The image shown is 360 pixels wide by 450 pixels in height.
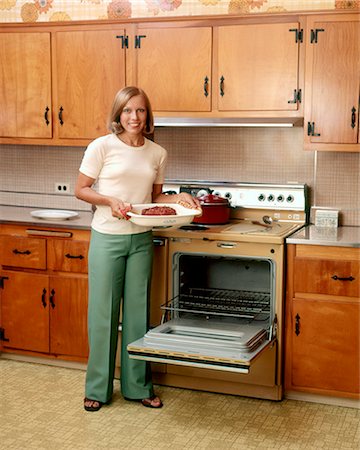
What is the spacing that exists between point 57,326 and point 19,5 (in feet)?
6.95

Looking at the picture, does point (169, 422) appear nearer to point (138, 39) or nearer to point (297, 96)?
point (297, 96)

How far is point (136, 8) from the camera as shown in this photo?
14.5 ft

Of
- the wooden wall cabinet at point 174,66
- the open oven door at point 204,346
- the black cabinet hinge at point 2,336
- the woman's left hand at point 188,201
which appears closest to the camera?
the open oven door at point 204,346

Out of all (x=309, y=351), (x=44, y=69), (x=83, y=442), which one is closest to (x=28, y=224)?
(x=44, y=69)

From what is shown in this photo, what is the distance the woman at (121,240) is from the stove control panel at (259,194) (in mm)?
659

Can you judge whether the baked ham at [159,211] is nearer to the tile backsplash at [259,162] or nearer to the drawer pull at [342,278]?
the drawer pull at [342,278]

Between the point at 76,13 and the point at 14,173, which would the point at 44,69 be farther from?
the point at 14,173

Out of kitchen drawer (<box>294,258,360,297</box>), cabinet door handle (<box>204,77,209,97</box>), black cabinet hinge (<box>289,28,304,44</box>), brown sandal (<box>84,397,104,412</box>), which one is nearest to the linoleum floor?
brown sandal (<box>84,397,104,412</box>)

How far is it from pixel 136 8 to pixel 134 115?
4.13 ft

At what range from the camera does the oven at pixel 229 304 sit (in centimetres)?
331

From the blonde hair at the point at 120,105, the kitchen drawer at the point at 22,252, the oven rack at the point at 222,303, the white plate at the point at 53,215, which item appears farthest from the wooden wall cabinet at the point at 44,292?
the blonde hair at the point at 120,105

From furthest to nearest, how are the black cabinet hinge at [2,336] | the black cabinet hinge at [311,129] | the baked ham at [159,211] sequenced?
the black cabinet hinge at [2,336] → the black cabinet hinge at [311,129] → the baked ham at [159,211]

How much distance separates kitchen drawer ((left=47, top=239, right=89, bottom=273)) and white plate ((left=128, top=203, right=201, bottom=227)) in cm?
66

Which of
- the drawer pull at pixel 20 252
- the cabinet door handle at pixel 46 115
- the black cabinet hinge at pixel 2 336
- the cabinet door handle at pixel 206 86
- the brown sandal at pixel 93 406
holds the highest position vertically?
the cabinet door handle at pixel 206 86
